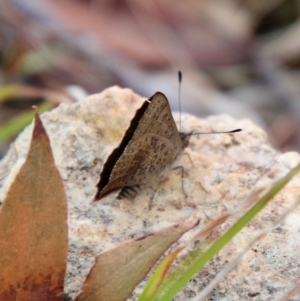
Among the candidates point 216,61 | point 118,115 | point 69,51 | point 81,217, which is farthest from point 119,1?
point 81,217

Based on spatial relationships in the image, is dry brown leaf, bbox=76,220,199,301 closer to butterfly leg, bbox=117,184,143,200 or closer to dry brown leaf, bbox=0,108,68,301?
dry brown leaf, bbox=0,108,68,301

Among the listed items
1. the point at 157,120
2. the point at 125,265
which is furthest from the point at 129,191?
the point at 125,265

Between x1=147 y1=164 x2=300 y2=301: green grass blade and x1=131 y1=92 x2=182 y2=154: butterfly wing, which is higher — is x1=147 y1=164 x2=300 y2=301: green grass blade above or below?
below

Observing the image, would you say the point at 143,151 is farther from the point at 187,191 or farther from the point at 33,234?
the point at 33,234

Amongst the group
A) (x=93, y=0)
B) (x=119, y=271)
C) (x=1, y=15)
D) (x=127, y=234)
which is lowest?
(x=119, y=271)

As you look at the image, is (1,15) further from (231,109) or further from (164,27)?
(231,109)

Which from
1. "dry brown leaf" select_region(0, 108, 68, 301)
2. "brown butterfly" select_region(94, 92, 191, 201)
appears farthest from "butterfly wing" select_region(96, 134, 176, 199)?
"dry brown leaf" select_region(0, 108, 68, 301)
